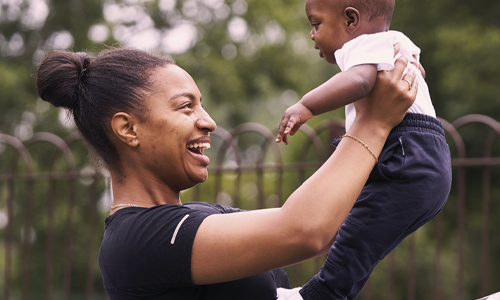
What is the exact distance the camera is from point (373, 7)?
1669 mm

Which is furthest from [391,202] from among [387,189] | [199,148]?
[199,148]

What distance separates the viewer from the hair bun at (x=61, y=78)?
1.62 metres

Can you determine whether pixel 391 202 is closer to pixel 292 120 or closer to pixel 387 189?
pixel 387 189

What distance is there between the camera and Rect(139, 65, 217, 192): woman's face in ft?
4.86

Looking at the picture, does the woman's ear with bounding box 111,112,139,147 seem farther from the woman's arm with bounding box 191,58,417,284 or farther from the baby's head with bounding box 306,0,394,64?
the baby's head with bounding box 306,0,394,64

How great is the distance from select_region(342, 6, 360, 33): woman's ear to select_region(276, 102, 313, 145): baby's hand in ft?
1.59

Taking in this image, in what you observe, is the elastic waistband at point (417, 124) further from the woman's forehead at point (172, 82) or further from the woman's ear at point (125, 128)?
the woman's ear at point (125, 128)

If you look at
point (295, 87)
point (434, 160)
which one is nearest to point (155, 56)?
point (434, 160)

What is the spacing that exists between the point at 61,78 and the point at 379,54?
107 cm

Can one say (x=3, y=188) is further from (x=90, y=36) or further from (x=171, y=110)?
(x=171, y=110)

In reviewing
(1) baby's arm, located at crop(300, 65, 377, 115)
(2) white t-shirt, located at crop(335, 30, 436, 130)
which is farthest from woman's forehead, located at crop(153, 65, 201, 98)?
(2) white t-shirt, located at crop(335, 30, 436, 130)

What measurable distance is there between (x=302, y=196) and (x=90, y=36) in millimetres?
10924

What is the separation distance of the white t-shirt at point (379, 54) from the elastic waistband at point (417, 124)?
1.0 inches

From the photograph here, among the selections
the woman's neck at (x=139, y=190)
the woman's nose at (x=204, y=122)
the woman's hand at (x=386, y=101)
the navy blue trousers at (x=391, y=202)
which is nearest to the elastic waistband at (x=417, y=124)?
the navy blue trousers at (x=391, y=202)
